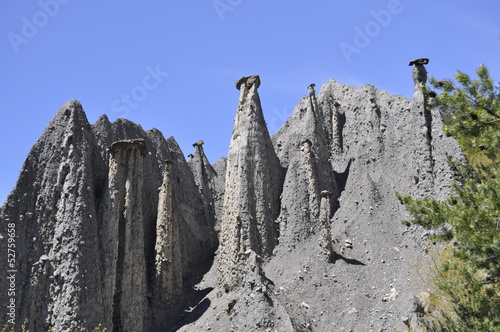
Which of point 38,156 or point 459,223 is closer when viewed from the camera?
point 459,223

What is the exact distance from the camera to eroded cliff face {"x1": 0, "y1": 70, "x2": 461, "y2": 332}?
19.4 metres

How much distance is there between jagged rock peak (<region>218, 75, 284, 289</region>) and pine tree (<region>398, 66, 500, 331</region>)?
554 inches

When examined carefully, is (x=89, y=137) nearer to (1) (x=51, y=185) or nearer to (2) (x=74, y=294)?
(1) (x=51, y=185)

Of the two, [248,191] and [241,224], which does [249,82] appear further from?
[241,224]

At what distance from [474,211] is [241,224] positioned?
16.2m

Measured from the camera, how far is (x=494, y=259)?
9648mm

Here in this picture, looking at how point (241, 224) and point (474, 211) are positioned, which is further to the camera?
point (241, 224)

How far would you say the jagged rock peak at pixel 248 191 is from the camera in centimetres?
2467

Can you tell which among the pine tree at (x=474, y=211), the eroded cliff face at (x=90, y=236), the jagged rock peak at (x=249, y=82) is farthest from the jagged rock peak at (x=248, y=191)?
the pine tree at (x=474, y=211)

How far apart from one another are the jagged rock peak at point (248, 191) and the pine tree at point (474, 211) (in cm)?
1406

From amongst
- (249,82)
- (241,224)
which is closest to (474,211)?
(241,224)

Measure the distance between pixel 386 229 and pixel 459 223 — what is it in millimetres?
13803

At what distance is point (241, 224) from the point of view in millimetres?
25156

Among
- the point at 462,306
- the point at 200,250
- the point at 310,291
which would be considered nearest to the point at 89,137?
the point at 200,250
